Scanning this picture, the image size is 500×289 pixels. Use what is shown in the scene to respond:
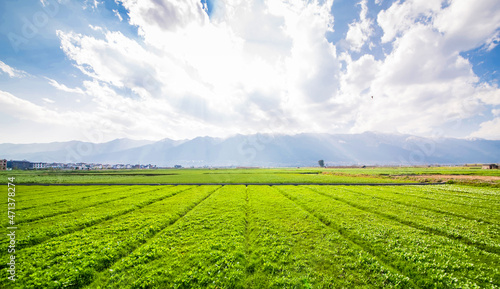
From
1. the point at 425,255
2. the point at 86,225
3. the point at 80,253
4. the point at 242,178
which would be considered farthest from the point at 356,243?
the point at 242,178

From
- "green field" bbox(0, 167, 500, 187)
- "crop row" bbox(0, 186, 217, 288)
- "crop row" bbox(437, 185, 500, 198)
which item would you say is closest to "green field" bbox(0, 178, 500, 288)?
"crop row" bbox(0, 186, 217, 288)

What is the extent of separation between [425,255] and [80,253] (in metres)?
24.6

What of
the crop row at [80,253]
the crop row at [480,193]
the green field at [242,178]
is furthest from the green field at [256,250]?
the green field at [242,178]

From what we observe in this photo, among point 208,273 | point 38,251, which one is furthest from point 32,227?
point 208,273

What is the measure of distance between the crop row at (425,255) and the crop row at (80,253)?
19.2m

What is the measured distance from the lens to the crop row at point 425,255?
10320mm

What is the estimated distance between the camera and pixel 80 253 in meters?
12.6

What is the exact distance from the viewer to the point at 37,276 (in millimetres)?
10211

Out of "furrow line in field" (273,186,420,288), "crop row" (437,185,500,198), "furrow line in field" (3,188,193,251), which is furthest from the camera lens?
"crop row" (437,185,500,198)

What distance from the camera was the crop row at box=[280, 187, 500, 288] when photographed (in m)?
10.3

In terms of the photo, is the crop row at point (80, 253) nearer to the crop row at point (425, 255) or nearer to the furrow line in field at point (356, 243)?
the furrow line in field at point (356, 243)

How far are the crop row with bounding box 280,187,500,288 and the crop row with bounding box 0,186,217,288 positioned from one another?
19.2m

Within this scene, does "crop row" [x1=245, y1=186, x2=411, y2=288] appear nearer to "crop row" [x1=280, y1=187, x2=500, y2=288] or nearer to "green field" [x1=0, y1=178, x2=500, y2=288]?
"green field" [x1=0, y1=178, x2=500, y2=288]

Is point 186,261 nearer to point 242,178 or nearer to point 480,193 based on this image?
point 480,193
